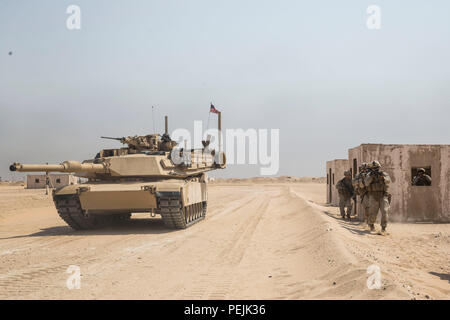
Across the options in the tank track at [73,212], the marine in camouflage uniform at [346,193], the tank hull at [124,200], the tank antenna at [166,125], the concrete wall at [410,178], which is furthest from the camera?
the tank antenna at [166,125]

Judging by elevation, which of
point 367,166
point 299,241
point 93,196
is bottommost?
point 299,241

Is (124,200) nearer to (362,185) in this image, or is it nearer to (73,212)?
(73,212)

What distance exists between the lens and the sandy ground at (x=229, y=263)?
5.28m

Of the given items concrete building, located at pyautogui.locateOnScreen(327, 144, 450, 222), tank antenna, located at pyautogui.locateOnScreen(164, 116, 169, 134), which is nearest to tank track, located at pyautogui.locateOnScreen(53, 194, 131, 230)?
tank antenna, located at pyautogui.locateOnScreen(164, 116, 169, 134)

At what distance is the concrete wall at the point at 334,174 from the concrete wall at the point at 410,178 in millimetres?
5418

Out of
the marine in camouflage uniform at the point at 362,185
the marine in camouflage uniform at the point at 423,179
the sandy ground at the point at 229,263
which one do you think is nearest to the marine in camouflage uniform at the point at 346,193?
the marine in camouflage uniform at the point at 423,179

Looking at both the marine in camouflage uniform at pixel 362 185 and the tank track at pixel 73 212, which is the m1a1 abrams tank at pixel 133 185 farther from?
the marine in camouflage uniform at pixel 362 185

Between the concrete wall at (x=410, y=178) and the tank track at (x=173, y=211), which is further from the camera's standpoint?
the concrete wall at (x=410, y=178)

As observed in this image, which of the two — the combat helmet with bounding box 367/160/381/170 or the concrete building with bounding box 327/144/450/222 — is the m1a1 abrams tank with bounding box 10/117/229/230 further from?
the concrete building with bounding box 327/144/450/222

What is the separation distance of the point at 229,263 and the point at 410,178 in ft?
28.3
